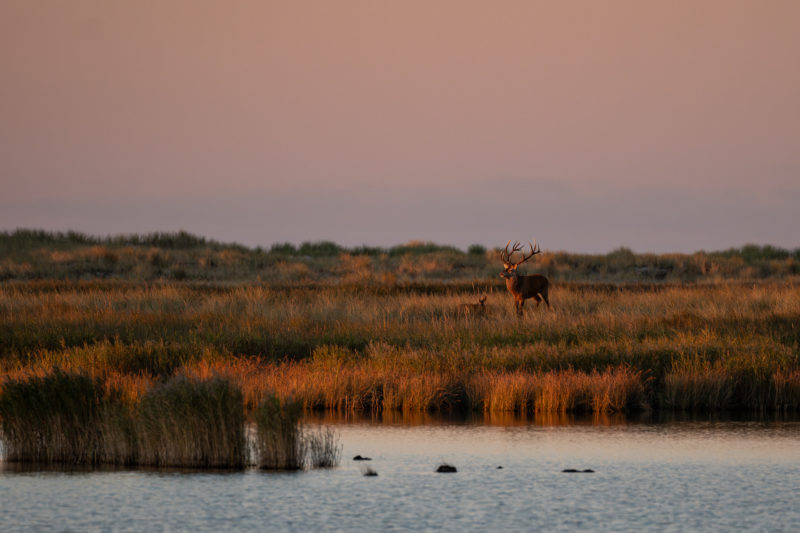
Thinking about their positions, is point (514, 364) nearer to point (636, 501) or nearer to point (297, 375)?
point (297, 375)

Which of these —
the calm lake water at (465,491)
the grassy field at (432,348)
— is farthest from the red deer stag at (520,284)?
the calm lake water at (465,491)

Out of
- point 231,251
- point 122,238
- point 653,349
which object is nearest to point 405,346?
point 653,349

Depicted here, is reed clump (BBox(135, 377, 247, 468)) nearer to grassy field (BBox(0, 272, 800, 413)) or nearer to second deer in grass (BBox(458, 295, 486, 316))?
grassy field (BBox(0, 272, 800, 413))

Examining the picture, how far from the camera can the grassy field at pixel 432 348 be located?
17.8 meters

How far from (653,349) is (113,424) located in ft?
36.2

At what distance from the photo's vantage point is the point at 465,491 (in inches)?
442

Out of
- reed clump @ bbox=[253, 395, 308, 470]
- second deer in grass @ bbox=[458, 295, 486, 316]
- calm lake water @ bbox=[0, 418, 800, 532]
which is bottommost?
calm lake water @ bbox=[0, 418, 800, 532]

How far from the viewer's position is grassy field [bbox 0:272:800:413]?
17781 millimetres

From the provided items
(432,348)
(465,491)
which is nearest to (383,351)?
(432,348)

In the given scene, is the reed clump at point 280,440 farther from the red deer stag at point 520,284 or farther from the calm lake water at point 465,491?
the red deer stag at point 520,284

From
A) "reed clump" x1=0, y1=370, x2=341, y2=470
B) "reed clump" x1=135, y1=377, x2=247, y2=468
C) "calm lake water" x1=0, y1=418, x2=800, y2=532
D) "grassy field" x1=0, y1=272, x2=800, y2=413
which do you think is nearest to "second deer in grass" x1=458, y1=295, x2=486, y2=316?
"grassy field" x1=0, y1=272, x2=800, y2=413

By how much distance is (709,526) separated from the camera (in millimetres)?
9773

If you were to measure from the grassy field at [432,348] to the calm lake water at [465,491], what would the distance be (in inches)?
64.2

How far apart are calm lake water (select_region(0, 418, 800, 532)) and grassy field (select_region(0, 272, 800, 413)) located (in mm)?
1630
